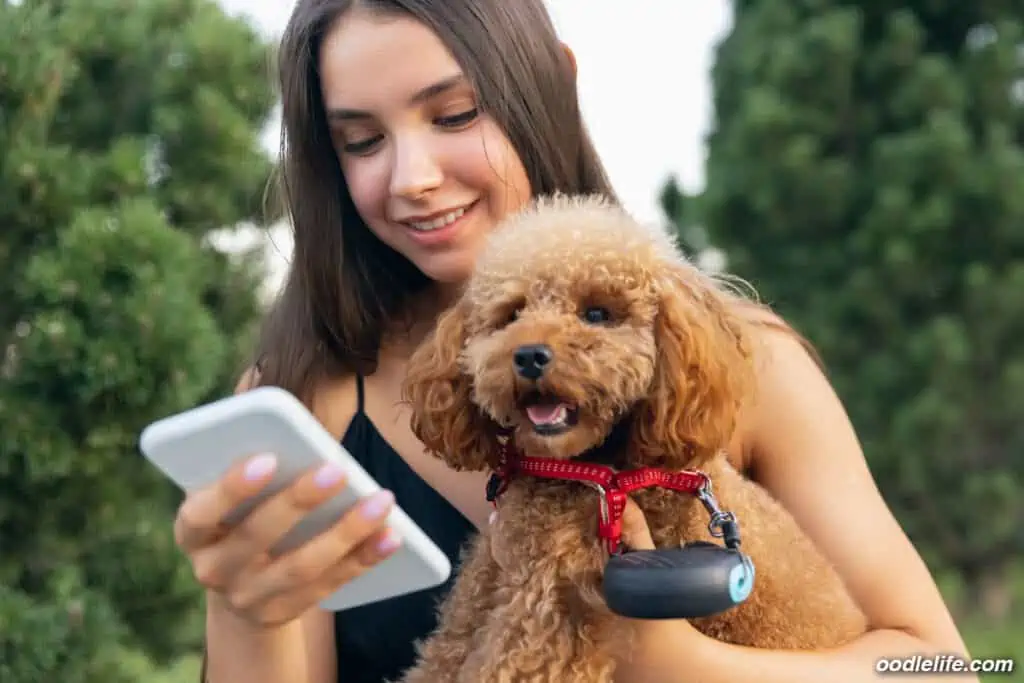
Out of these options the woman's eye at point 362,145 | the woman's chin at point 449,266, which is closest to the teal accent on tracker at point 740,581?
the woman's chin at point 449,266

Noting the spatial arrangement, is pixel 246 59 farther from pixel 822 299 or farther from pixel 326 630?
pixel 822 299

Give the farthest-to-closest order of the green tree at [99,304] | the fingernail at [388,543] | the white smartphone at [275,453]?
the green tree at [99,304] → the fingernail at [388,543] → the white smartphone at [275,453]

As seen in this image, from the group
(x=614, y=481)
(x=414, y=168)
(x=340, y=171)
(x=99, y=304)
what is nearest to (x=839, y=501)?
(x=614, y=481)

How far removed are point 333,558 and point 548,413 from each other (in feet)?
1.13

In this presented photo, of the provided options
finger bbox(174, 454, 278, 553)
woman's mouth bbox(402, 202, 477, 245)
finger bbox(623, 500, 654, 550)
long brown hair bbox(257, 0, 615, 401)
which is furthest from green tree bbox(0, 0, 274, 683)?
finger bbox(623, 500, 654, 550)

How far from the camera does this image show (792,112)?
8.21m

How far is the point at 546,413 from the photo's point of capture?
1.48m

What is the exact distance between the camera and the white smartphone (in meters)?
1.29

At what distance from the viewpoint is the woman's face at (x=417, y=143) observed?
6.40ft

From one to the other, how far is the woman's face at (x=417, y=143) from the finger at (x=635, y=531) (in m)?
0.70

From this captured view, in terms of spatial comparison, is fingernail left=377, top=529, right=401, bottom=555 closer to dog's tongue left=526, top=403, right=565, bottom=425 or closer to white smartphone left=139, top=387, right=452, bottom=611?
white smartphone left=139, top=387, right=452, bottom=611

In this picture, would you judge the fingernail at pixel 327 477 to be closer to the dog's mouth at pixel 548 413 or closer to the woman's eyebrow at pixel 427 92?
the dog's mouth at pixel 548 413

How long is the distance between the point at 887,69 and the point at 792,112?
0.76 m

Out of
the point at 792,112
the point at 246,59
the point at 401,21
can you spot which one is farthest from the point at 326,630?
the point at 792,112
